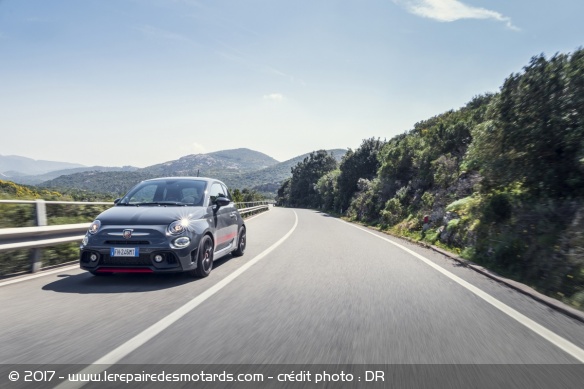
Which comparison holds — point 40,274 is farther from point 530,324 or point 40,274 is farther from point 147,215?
point 530,324

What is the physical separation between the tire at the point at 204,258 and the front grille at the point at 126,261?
33.5 inches

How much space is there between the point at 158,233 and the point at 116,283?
102 centimetres

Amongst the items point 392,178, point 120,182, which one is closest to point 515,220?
point 392,178

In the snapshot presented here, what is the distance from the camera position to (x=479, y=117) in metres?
22.0

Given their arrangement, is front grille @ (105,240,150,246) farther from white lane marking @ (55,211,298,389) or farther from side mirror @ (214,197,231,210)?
side mirror @ (214,197,231,210)

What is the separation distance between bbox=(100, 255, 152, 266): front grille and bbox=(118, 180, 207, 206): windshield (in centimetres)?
147

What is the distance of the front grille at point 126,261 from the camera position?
6156mm

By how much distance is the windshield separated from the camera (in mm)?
7641

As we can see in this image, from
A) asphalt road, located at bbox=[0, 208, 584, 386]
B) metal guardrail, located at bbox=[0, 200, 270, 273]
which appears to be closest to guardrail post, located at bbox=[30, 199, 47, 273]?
metal guardrail, located at bbox=[0, 200, 270, 273]

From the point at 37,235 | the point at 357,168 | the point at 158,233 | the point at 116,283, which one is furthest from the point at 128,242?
the point at 357,168

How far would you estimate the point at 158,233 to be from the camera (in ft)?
20.6

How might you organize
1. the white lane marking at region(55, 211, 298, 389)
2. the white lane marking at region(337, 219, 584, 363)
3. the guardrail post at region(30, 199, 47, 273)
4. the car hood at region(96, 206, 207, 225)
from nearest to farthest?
the white lane marking at region(55, 211, 298, 389) → the white lane marking at region(337, 219, 584, 363) → the car hood at region(96, 206, 207, 225) → the guardrail post at region(30, 199, 47, 273)

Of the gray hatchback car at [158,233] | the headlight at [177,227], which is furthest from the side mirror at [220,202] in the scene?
the headlight at [177,227]
